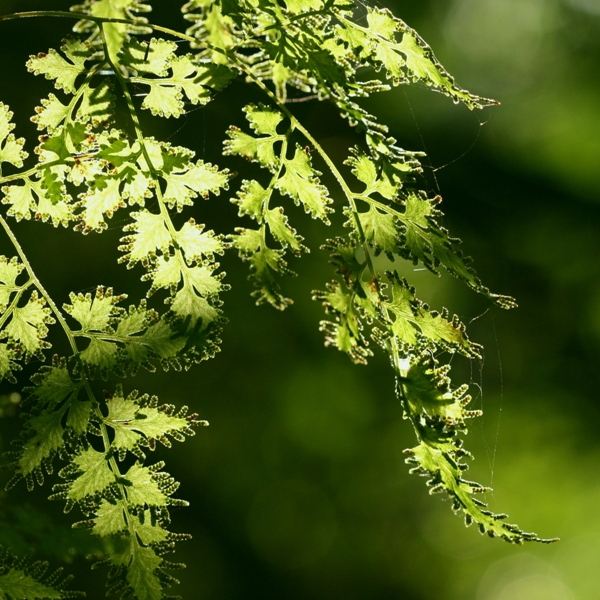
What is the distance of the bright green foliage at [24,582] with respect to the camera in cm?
96

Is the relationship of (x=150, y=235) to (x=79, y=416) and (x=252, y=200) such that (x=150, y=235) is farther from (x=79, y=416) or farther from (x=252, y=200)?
(x=79, y=416)

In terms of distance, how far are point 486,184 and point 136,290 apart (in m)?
3.34

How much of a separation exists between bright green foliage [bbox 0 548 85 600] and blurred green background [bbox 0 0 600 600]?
3527mm

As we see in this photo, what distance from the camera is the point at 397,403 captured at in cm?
531

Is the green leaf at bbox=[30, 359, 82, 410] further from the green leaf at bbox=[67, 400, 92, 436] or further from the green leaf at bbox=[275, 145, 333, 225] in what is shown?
the green leaf at bbox=[275, 145, 333, 225]

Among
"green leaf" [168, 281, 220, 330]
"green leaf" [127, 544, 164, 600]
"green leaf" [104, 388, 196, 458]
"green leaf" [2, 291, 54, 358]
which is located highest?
"green leaf" [168, 281, 220, 330]

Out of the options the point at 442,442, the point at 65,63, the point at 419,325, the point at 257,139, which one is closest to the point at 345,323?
the point at 419,325

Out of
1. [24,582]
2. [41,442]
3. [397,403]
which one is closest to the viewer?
[24,582]

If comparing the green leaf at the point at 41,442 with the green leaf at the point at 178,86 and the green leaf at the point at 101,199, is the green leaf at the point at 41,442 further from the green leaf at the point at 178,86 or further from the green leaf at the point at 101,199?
the green leaf at the point at 178,86

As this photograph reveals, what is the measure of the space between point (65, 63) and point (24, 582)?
915mm

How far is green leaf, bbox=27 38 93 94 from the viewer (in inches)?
43.2

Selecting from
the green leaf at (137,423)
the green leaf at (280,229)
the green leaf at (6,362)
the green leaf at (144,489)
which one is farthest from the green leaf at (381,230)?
the green leaf at (6,362)

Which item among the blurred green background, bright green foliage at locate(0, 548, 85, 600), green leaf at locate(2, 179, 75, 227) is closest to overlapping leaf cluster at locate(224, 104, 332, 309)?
green leaf at locate(2, 179, 75, 227)

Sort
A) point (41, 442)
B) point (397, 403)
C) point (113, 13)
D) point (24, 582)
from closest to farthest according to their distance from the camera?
point (113, 13) < point (24, 582) < point (41, 442) < point (397, 403)
